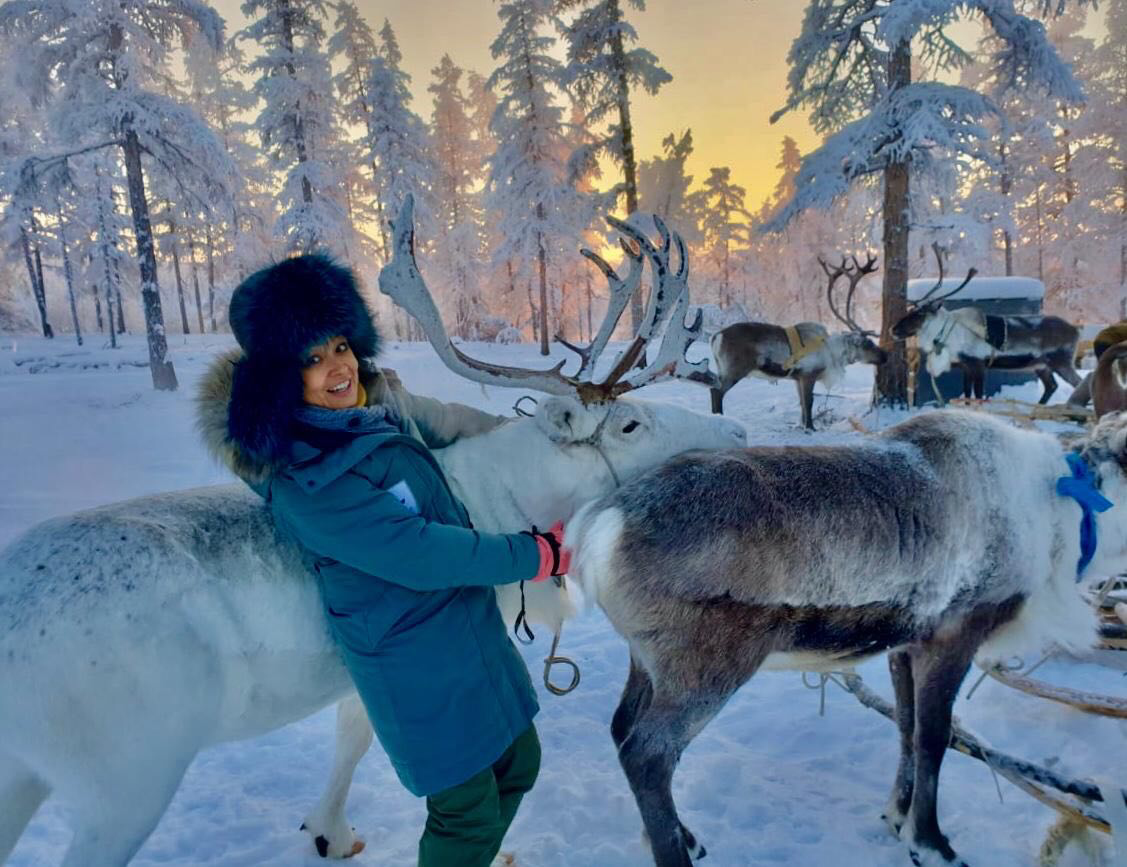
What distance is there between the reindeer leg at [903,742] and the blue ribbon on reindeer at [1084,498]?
0.75 metres

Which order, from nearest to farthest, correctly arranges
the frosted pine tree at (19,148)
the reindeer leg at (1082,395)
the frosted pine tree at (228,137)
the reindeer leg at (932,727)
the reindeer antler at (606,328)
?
the reindeer leg at (932,727) → the reindeer antler at (606,328) → the reindeer leg at (1082,395) → the frosted pine tree at (19,148) → the frosted pine tree at (228,137)

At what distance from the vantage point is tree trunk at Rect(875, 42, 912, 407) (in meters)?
10.9

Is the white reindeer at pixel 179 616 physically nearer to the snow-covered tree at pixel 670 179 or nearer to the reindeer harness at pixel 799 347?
the reindeer harness at pixel 799 347

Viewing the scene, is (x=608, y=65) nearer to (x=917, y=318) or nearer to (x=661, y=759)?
(x=917, y=318)

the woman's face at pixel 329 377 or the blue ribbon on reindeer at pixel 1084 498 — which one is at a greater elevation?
the woman's face at pixel 329 377

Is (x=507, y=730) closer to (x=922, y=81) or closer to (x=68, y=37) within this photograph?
(x=922, y=81)

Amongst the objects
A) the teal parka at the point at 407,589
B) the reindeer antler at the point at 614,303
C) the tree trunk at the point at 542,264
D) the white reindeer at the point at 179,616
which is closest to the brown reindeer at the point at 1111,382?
the reindeer antler at the point at 614,303

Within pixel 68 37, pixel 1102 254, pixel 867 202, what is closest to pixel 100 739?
pixel 867 202

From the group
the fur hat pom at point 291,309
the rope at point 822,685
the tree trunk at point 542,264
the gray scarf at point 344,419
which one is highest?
the tree trunk at point 542,264

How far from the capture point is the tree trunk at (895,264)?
10945 millimetres

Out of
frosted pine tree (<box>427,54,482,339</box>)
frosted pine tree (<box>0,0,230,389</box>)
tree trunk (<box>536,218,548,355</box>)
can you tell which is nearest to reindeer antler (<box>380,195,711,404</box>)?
frosted pine tree (<box>0,0,230,389</box>)

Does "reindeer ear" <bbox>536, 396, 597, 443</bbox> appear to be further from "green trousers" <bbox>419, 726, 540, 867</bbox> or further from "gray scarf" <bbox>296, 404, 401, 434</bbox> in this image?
"green trousers" <bbox>419, 726, 540, 867</bbox>

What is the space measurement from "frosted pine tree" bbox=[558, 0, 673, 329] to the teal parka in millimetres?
17512

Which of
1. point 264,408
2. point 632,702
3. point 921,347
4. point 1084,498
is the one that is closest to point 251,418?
point 264,408
